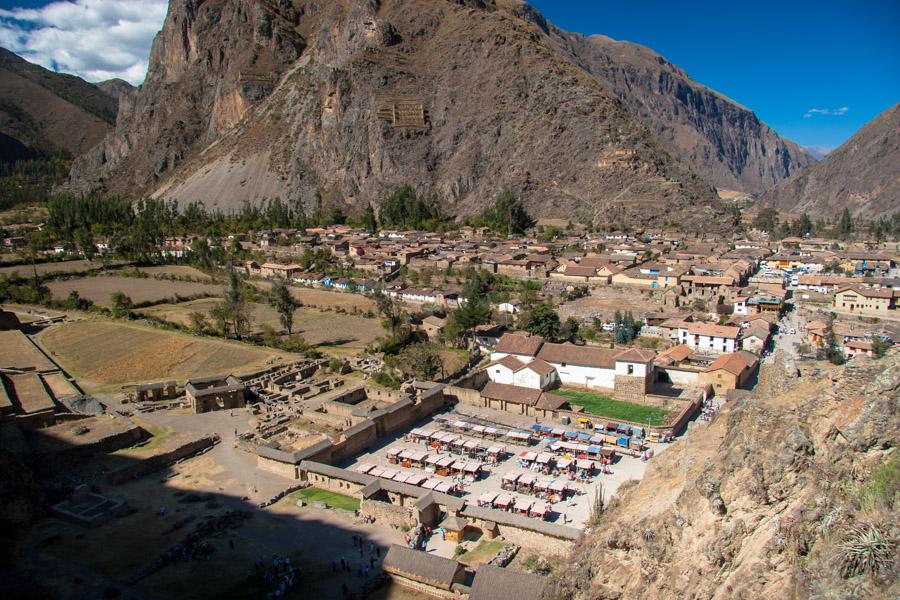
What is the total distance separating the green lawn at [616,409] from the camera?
32.2 metres

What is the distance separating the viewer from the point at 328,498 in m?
24.0

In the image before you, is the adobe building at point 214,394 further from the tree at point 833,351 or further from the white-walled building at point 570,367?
the tree at point 833,351

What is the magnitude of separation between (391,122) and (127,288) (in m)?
72.5

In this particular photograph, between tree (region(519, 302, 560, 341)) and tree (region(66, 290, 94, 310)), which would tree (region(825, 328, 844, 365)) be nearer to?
tree (region(519, 302, 560, 341))

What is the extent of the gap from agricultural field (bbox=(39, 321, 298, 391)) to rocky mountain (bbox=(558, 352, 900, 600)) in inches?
1310

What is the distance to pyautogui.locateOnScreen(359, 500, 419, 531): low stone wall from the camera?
843 inches

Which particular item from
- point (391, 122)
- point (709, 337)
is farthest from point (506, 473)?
point (391, 122)

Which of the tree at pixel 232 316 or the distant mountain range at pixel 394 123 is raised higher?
the distant mountain range at pixel 394 123

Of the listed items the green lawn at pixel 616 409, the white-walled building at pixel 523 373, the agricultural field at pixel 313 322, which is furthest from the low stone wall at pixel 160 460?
the green lawn at pixel 616 409

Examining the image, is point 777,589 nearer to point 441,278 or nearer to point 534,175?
point 441,278

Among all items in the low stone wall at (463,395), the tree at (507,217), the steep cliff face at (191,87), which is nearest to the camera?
the low stone wall at (463,395)

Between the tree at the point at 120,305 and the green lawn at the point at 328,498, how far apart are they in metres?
38.4

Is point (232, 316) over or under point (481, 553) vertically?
over

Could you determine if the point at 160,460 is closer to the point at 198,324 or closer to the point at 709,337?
the point at 198,324
